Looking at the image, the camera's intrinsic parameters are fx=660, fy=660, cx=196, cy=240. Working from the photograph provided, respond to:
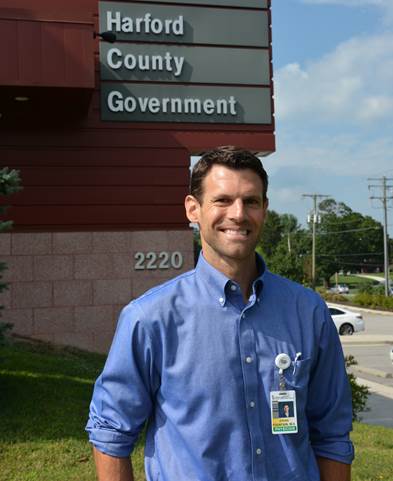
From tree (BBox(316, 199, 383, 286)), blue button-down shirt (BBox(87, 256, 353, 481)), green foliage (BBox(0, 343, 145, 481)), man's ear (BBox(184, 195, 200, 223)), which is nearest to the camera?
blue button-down shirt (BBox(87, 256, 353, 481))

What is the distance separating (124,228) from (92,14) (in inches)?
146

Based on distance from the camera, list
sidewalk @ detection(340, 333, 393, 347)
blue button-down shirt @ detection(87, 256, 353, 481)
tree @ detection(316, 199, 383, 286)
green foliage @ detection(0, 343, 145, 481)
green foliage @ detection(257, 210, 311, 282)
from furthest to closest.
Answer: tree @ detection(316, 199, 383, 286) → green foliage @ detection(257, 210, 311, 282) → sidewalk @ detection(340, 333, 393, 347) → green foliage @ detection(0, 343, 145, 481) → blue button-down shirt @ detection(87, 256, 353, 481)

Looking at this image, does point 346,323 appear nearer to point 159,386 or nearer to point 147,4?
point 147,4

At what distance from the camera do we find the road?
36.7 ft

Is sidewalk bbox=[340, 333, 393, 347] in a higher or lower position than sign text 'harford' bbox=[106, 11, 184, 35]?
lower

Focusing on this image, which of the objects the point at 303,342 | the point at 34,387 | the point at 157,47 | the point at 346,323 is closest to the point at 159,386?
the point at 303,342

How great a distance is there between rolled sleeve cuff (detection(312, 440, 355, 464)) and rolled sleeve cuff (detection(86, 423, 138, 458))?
2.14 ft

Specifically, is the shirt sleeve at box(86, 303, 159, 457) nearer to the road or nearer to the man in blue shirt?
the man in blue shirt

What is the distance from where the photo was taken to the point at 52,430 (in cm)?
581

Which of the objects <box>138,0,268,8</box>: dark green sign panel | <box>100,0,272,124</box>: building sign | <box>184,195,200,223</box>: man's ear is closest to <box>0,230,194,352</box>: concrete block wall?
<box>100,0,272,124</box>: building sign

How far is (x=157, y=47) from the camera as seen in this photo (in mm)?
11477

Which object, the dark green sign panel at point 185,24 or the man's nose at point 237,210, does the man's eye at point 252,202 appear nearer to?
the man's nose at point 237,210

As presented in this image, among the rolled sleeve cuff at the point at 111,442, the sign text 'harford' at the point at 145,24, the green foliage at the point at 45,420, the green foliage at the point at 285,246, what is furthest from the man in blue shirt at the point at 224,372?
the green foliage at the point at 285,246

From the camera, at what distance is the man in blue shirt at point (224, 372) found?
202cm
